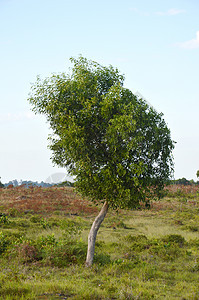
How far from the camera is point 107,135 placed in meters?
12.1

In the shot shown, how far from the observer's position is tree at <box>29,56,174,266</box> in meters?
11.8

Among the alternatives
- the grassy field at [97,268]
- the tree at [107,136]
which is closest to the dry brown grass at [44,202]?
the grassy field at [97,268]

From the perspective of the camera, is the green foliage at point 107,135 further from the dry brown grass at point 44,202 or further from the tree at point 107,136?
the dry brown grass at point 44,202

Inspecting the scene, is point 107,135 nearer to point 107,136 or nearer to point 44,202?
point 107,136

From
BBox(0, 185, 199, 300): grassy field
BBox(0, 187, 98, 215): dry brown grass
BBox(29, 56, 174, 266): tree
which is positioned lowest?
BBox(0, 185, 199, 300): grassy field

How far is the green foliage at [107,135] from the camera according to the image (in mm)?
11750

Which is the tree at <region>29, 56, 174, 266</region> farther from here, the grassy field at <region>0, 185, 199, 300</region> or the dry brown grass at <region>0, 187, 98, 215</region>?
the dry brown grass at <region>0, 187, 98, 215</region>

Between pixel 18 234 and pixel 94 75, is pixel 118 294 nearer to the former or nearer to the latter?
pixel 94 75

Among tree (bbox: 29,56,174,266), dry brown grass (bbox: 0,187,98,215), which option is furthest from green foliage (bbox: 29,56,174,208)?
dry brown grass (bbox: 0,187,98,215)

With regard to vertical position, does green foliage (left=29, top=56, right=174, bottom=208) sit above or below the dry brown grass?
above

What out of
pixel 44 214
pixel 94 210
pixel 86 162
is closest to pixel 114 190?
pixel 86 162

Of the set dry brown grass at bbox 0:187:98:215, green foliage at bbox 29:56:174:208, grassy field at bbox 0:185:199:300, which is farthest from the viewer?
dry brown grass at bbox 0:187:98:215

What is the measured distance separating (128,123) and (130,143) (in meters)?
0.84

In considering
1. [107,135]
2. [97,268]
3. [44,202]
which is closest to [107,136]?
[107,135]
